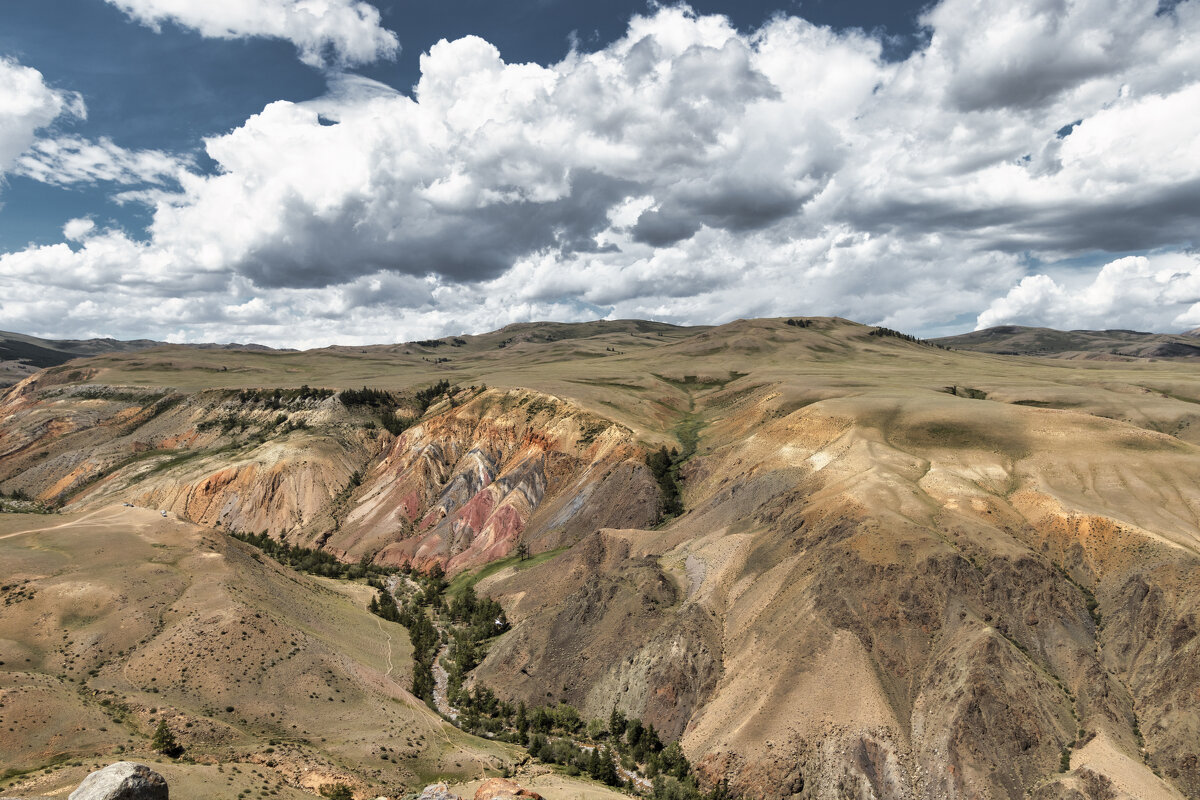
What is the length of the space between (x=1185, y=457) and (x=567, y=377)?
131401mm

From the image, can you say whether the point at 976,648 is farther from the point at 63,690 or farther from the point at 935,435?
the point at 63,690

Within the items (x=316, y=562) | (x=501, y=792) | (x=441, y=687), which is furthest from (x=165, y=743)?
(x=316, y=562)

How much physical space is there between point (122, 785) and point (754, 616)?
5305 centimetres

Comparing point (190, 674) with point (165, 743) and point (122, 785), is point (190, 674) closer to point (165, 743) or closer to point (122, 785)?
point (165, 743)

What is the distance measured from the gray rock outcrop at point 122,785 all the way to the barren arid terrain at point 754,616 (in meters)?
10.1

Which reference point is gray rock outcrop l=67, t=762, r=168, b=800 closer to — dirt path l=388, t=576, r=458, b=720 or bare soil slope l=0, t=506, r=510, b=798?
bare soil slope l=0, t=506, r=510, b=798

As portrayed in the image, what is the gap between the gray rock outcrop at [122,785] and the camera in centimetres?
2923

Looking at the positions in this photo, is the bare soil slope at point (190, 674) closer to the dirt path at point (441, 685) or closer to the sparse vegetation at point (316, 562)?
the dirt path at point (441, 685)

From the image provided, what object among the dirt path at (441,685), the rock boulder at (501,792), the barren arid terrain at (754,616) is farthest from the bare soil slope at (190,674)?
the rock boulder at (501,792)

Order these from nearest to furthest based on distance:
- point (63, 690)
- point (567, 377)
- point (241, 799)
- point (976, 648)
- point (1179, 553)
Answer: point (241, 799) < point (63, 690) < point (976, 648) < point (1179, 553) < point (567, 377)

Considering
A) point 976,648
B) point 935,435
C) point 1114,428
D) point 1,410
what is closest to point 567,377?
point 935,435

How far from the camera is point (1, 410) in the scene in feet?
628

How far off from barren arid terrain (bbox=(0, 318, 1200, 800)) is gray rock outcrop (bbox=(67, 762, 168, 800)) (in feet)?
33.3

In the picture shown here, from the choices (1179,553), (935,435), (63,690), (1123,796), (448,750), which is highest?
(935,435)
